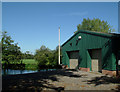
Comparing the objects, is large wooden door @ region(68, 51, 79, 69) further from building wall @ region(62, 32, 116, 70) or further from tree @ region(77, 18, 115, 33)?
tree @ region(77, 18, 115, 33)

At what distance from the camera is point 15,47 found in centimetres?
2139

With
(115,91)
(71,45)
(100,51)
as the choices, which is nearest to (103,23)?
(71,45)

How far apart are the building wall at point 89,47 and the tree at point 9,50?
811 centimetres

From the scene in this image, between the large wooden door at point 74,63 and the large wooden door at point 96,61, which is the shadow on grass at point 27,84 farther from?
the large wooden door at point 74,63

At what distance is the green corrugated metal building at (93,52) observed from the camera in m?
11.2

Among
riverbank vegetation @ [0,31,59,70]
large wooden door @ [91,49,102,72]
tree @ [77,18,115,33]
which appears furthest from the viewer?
tree @ [77,18,115,33]

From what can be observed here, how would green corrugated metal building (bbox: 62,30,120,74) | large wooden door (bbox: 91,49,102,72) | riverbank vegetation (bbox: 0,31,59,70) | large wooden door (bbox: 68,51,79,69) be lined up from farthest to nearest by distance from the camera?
riverbank vegetation (bbox: 0,31,59,70) < large wooden door (bbox: 68,51,79,69) < large wooden door (bbox: 91,49,102,72) < green corrugated metal building (bbox: 62,30,120,74)

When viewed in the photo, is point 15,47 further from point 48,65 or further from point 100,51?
point 100,51

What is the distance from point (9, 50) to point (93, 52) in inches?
525

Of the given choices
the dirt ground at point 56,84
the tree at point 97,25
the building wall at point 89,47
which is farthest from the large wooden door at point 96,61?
the tree at point 97,25

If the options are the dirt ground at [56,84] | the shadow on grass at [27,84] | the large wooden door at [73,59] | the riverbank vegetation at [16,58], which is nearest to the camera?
the shadow on grass at [27,84]

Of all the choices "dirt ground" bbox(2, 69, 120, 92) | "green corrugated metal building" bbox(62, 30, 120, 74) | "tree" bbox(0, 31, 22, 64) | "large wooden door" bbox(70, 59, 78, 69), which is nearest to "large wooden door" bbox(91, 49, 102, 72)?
"green corrugated metal building" bbox(62, 30, 120, 74)

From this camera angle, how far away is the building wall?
11.6 m

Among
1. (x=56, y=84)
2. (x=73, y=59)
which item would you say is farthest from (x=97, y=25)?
(x=56, y=84)
